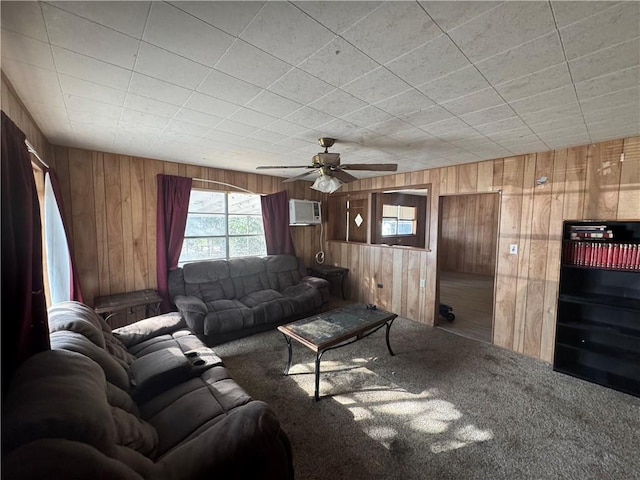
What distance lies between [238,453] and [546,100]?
8.85 ft

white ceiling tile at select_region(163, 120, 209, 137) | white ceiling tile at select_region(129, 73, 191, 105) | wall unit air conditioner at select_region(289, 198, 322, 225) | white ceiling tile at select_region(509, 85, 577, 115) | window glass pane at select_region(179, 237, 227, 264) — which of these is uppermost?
white ceiling tile at select_region(163, 120, 209, 137)

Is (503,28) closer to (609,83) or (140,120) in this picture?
(609,83)

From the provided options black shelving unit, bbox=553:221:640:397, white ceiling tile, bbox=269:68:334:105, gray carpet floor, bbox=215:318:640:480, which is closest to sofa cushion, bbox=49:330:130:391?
gray carpet floor, bbox=215:318:640:480

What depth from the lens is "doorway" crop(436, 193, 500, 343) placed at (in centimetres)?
567

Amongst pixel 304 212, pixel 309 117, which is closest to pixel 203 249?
pixel 304 212

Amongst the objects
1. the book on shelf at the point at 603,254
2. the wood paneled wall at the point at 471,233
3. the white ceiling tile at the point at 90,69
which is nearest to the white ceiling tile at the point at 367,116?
the white ceiling tile at the point at 90,69

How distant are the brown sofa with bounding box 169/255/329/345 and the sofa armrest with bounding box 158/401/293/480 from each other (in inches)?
84.4

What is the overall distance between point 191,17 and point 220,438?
5.87ft

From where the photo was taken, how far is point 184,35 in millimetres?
1218

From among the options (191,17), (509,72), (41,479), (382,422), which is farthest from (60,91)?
(382,422)

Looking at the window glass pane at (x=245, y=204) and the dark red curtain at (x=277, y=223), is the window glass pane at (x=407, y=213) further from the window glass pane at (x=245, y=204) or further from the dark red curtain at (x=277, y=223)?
the window glass pane at (x=245, y=204)

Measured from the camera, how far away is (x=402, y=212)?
26.9ft

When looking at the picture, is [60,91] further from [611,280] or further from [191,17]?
[611,280]

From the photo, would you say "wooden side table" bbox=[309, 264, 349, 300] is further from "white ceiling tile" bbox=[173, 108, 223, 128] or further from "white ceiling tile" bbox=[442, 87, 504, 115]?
"white ceiling tile" bbox=[442, 87, 504, 115]
